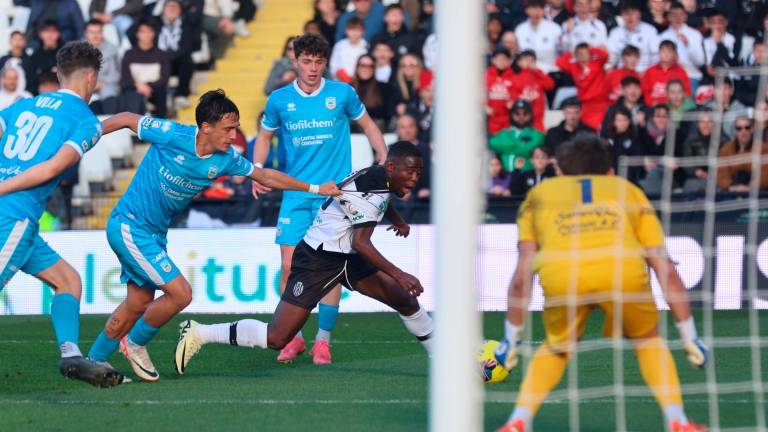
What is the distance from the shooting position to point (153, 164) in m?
8.29

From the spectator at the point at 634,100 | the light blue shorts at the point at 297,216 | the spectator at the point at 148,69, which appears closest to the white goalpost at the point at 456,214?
the light blue shorts at the point at 297,216

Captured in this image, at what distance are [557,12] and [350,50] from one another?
2.62 metres

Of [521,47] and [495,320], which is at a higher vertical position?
[521,47]

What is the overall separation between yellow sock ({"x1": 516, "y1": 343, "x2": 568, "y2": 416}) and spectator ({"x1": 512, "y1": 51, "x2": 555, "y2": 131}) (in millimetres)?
9184

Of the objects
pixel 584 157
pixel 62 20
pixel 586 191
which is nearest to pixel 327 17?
pixel 62 20

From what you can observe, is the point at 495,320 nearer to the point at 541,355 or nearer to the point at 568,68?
the point at 568,68

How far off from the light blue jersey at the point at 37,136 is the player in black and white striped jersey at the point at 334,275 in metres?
1.46

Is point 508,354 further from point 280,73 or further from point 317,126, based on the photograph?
point 280,73

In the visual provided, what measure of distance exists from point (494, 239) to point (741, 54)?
4.26 meters

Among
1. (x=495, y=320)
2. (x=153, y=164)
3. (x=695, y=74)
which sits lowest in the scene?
(x=495, y=320)

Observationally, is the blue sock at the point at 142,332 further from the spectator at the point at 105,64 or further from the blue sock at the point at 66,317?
the spectator at the point at 105,64

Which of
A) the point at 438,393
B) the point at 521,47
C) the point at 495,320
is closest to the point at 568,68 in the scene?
the point at 521,47

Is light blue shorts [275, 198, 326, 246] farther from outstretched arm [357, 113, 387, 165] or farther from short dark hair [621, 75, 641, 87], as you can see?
short dark hair [621, 75, 641, 87]

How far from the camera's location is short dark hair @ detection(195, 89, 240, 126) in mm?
7965
